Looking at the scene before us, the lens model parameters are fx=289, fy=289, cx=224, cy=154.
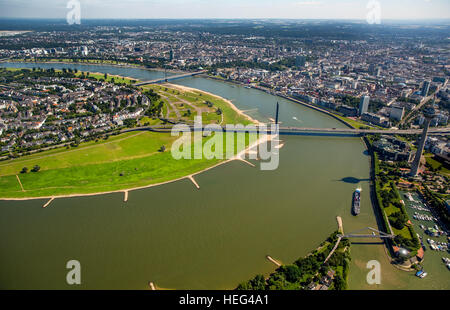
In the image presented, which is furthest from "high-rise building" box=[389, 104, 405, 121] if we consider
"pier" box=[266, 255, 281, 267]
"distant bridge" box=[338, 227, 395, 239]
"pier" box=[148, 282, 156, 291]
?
"pier" box=[148, 282, 156, 291]

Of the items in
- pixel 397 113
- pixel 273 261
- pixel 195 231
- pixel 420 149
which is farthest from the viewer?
pixel 397 113

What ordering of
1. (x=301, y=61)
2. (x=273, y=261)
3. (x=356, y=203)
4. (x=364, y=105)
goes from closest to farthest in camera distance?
1. (x=273, y=261)
2. (x=356, y=203)
3. (x=364, y=105)
4. (x=301, y=61)

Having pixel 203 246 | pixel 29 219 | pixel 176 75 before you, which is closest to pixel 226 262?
pixel 203 246

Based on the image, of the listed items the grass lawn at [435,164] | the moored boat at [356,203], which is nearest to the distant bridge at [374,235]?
the moored boat at [356,203]

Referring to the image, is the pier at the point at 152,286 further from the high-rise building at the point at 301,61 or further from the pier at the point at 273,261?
the high-rise building at the point at 301,61

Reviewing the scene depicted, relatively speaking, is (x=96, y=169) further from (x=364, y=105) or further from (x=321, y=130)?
(x=364, y=105)

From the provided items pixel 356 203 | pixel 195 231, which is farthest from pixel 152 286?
pixel 356 203

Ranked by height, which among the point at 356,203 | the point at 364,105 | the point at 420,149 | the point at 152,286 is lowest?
the point at 152,286

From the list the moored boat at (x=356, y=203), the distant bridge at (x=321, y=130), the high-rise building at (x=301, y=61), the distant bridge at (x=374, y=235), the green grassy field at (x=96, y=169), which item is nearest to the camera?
the distant bridge at (x=374, y=235)

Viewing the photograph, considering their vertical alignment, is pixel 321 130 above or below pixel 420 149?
below
